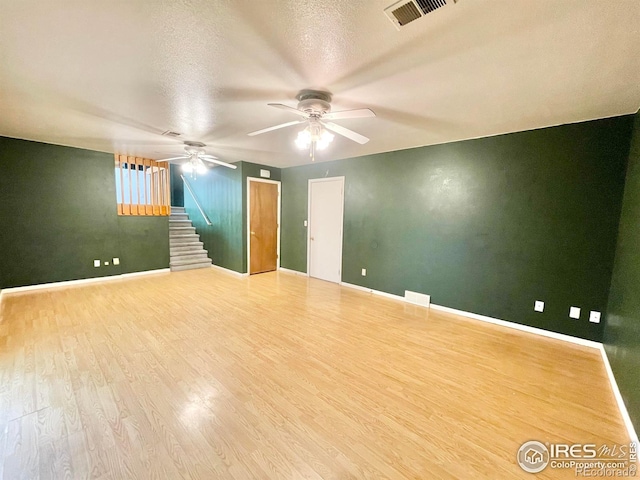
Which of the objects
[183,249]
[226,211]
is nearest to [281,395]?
[226,211]

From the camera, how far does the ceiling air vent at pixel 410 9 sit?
136 centimetres

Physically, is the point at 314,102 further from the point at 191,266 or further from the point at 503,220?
the point at 191,266

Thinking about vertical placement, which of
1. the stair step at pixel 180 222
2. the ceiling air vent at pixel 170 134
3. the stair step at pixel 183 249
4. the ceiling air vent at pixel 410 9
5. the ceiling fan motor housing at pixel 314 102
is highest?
the ceiling air vent at pixel 410 9

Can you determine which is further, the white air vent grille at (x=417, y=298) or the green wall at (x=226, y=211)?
the green wall at (x=226, y=211)

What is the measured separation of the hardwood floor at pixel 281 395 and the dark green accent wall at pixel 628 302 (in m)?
0.24

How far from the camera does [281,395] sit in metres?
2.14

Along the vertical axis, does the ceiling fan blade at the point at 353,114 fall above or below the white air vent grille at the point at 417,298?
above

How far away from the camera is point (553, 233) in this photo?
3223 millimetres

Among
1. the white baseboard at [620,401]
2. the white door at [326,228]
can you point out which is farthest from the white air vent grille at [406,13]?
the white door at [326,228]

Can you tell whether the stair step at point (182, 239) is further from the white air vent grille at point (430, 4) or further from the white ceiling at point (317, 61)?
the white air vent grille at point (430, 4)

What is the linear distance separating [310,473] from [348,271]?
158 inches

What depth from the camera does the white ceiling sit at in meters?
1.47

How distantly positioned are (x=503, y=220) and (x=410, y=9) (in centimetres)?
307

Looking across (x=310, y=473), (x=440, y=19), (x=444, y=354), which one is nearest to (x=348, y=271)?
(x=444, y=354)
